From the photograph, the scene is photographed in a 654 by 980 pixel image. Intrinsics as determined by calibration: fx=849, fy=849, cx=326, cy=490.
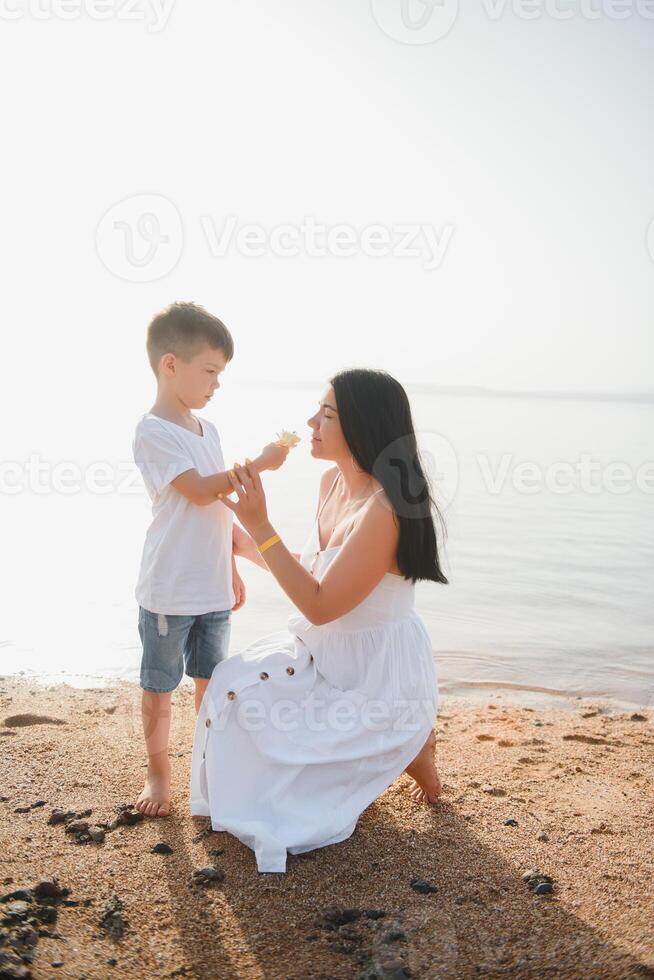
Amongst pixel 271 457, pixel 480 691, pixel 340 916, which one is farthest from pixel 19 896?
pixel 480 691

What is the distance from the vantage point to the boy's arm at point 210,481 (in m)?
3.51

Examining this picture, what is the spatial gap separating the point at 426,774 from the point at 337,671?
0.70 meters

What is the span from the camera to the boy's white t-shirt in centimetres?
362

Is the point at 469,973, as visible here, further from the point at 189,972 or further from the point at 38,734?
the point at 38,734

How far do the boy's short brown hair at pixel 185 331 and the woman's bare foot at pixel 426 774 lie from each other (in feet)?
6.49

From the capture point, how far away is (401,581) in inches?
139

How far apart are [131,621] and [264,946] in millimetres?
4384

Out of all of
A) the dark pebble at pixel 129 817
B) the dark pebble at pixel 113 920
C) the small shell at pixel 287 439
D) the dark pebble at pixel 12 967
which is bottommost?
the dark pebble at pixel 129 817

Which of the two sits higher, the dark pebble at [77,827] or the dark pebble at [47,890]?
the dark pebble at [47,890]

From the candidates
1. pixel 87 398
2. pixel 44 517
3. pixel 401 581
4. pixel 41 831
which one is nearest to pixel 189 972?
pixel 41 831

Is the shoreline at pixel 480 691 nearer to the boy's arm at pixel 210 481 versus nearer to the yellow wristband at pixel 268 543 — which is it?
the boy's arm at pixel 210 481

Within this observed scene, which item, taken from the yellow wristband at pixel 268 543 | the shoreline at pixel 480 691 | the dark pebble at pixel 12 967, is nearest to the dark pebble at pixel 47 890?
the dark pebble at pixel 12 967

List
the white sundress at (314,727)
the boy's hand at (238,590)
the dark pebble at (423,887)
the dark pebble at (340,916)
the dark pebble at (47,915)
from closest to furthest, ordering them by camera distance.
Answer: the dark pebble at (47,915)
the dark pebble at (340,916)
the dark pebble at (423,887)
the white sundress at (314,727)
the boy's hand at (238,590)

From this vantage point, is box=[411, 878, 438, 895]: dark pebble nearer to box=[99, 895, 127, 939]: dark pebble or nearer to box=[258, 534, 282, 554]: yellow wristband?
box=[99, 895, 127, 939]: dark pebble
